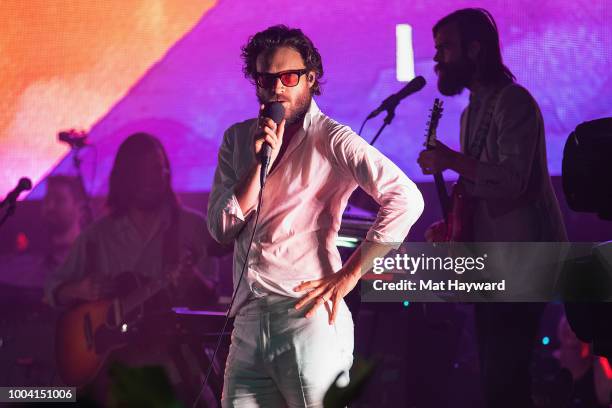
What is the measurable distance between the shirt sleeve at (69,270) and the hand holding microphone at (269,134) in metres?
2.28

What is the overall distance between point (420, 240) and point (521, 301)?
0.53 meters

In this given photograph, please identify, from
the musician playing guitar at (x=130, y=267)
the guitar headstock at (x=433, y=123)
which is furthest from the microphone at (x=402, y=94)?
the musician playing guitar at (x=130, y=267)

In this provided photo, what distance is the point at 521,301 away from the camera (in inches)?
140

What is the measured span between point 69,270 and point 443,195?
201 centimetres

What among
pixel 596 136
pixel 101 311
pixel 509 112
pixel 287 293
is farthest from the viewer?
pixel 101 311

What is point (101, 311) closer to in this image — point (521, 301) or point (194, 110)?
point (194, 110)

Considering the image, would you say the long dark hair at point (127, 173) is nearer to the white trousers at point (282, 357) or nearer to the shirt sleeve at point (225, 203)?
the shirt sleeve at point (225, 203)

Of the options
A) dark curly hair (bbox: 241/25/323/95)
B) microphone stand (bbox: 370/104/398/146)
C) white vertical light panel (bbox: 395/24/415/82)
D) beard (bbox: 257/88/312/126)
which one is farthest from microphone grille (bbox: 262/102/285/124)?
white vertical light panel (bbox: 395/24/415/82)

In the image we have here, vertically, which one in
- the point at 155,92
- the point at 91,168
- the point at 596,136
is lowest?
the point at 91,168

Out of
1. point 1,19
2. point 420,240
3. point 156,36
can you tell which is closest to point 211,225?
point 420,240

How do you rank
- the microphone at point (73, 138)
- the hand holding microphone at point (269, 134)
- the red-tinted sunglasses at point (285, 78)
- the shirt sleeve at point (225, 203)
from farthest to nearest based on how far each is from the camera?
the microphone at point (73, 138), the red-tinted sunglasses at point (285, 78), the shirt sleeve at point (225, 203), the hand holding microphone at point (269, 134)

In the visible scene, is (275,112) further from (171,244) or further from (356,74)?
(171,244)

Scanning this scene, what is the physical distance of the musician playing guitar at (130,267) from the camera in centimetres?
404

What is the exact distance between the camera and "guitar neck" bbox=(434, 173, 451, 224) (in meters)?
3.66
